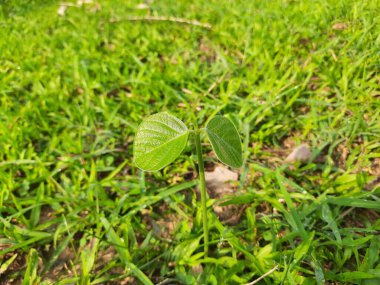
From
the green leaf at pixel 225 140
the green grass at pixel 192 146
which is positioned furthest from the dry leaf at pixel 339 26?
the green leaf at pixel 225 140

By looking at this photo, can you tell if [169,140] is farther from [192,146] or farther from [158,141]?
A: [192,146]

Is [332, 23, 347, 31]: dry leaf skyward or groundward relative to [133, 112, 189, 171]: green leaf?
skyward

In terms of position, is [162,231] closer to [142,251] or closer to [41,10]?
[142,251]

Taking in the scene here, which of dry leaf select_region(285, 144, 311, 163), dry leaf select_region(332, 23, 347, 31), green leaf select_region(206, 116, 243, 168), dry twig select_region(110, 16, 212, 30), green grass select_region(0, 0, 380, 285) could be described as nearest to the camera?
green leaf select_region(206, 116, 243, 168)

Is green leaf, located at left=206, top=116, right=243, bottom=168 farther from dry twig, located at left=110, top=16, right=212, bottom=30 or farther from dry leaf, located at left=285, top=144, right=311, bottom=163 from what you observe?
dry twig, located at left=110, top=16, right=212, bottom=30

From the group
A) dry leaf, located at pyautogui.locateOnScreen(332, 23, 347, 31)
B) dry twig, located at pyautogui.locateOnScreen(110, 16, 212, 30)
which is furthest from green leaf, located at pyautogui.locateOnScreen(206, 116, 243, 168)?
dry twig, located at pyautogui.locateOnScreen(110, 16, 212, 30)

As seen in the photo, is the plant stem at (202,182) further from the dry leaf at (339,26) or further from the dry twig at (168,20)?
the dry twig at (168,20)
